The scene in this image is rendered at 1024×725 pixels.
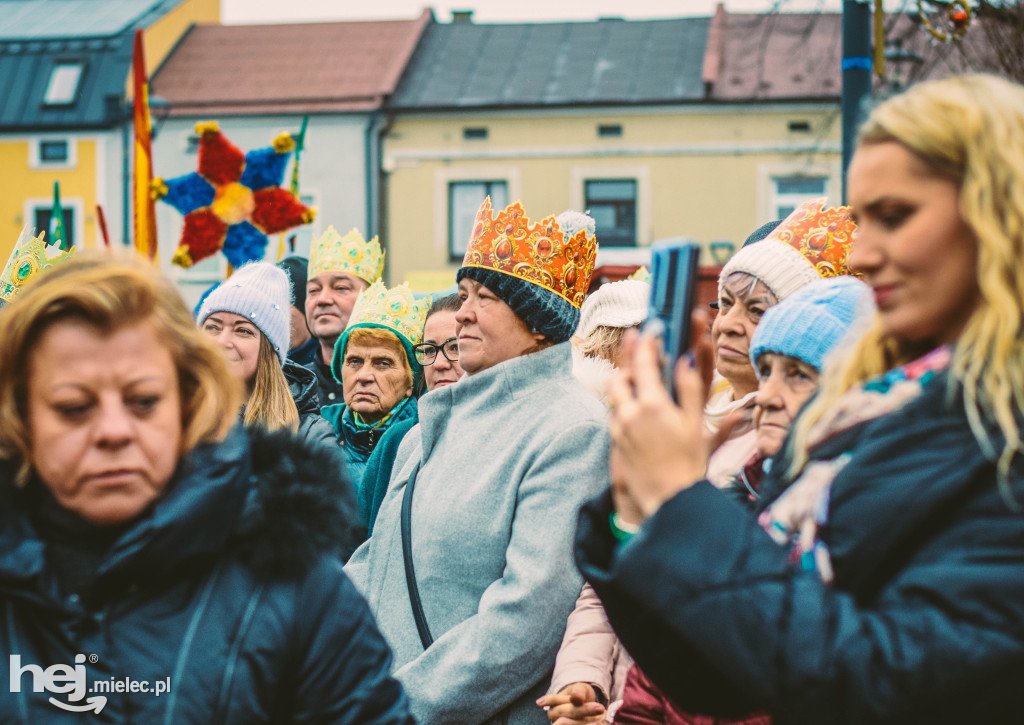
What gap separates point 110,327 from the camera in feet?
6.07

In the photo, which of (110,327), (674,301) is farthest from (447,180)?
(674,301)

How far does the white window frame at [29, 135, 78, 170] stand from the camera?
25953 mm

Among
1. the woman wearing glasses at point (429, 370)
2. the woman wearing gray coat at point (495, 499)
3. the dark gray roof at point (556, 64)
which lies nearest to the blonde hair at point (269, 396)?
the woman wearing glasses at point (429, 370)

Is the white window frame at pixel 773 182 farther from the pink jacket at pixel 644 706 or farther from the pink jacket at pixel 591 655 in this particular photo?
the pink jacket at pixel 644 706

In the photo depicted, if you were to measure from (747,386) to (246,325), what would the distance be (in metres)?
1.97

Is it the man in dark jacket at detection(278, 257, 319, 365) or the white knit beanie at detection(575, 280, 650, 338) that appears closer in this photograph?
the white knit beanie at detection(575, 280, 650, 338)

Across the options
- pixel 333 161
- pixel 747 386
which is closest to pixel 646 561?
pixel 747 386

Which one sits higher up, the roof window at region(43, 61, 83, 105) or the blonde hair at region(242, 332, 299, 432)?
the roof window at region(43, 61, 83, 105)

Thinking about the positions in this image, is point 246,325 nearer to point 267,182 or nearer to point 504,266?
point 504,266

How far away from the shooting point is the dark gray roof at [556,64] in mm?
24547

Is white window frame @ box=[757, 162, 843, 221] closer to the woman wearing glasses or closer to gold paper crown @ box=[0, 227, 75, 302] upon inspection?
the woman wearing glasses

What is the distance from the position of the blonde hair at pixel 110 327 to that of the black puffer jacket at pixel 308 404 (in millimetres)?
1973

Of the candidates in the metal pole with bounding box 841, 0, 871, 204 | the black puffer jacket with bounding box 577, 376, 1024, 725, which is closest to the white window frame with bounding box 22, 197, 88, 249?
the metal pole with bounding box 841, 0, 871, 204

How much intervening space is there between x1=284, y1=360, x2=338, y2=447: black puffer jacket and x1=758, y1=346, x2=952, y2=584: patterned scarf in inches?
99.0
